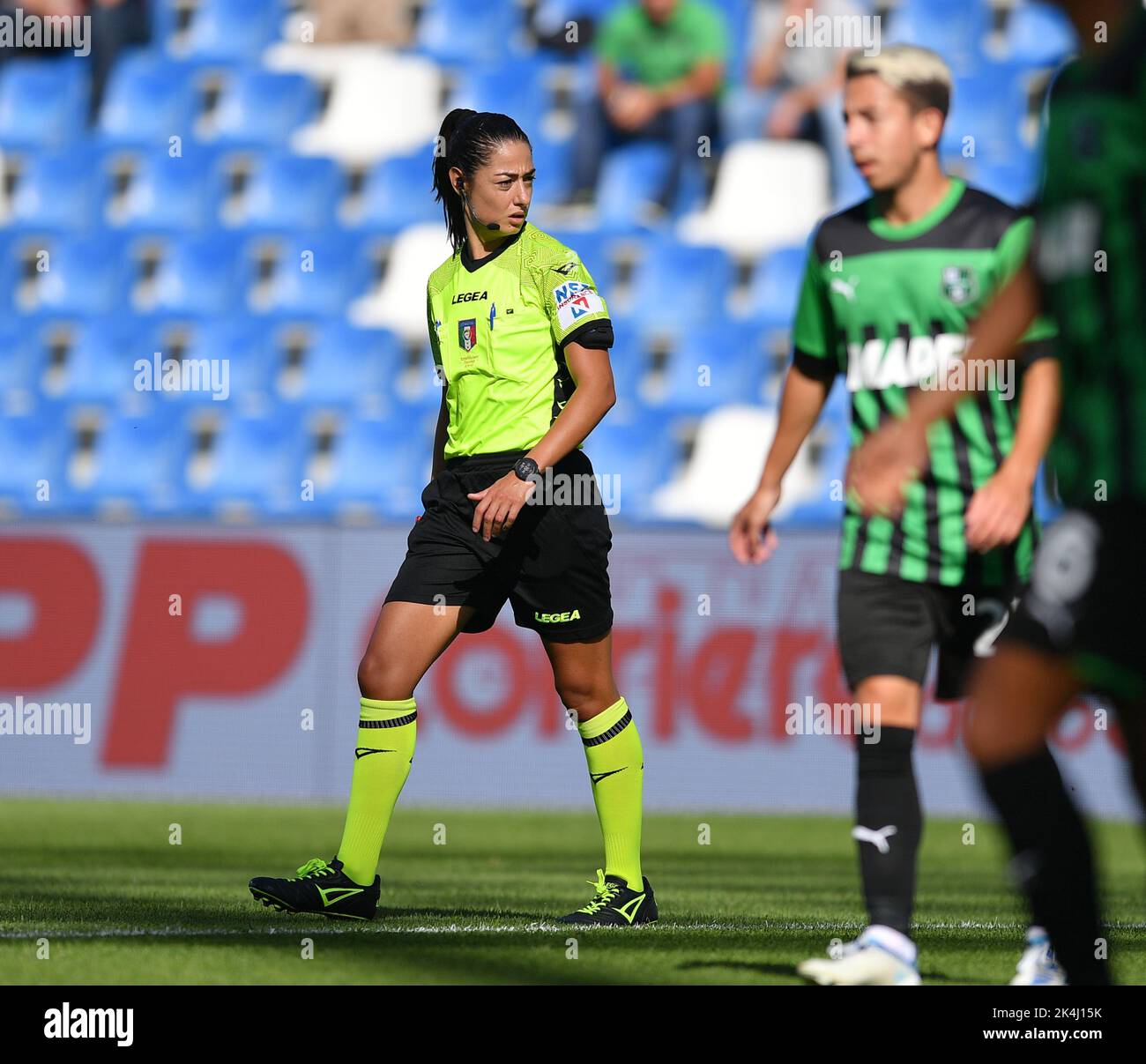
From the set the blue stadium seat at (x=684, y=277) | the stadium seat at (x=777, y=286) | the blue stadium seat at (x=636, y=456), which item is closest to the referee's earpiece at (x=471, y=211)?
the blue stadium seat at (x=636, y=456)

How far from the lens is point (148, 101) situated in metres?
16.7

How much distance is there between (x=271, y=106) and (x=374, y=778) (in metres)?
12.0

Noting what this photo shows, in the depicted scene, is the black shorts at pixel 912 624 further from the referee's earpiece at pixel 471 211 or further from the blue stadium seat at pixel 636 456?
the blue stadium seat at pixel 636 456

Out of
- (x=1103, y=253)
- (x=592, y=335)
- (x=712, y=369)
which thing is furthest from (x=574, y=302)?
(x=712, y=369)

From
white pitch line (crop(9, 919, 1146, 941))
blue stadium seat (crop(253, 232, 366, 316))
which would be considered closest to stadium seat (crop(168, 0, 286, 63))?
blue stadium seat (crop(253, 232, 366, 316))

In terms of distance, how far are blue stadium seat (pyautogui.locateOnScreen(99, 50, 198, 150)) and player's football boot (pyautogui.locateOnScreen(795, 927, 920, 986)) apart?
13.4m

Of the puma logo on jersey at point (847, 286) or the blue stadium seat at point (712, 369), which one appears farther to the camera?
the blue stadium seat at point (712, 369)

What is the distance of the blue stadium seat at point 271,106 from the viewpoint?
16.5 meters

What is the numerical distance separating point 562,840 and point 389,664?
4.26 meters

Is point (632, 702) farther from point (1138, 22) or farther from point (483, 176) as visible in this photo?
point (1138, 22)

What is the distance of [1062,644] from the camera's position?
337 cm

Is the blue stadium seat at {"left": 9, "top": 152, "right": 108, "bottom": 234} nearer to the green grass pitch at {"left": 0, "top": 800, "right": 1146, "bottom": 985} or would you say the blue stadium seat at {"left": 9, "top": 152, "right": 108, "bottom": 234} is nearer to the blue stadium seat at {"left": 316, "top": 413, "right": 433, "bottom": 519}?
the blue stadium seat at {"left": 316, "top": 413, "right": 433, "bottom": 519}

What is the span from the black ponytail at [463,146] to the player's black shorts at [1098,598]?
2570 millimetres

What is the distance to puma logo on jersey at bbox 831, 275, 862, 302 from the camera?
15.0ft
